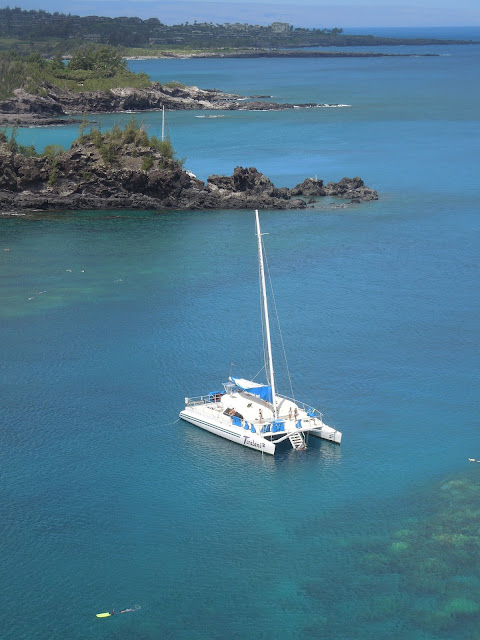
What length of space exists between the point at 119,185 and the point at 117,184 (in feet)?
0.61

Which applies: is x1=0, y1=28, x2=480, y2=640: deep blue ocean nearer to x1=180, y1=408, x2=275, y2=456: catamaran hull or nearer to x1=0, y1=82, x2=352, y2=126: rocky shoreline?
x1=180, y1=408, x2=275, y2=456: catamaran hull

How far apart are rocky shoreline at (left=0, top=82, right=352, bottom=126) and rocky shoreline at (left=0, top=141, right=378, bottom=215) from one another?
2314 inches

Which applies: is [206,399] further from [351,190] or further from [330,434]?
[351,190]

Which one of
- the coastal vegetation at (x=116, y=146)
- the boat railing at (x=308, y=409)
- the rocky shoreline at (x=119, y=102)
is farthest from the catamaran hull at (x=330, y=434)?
the rocky shoreline at (x=119, y=102)

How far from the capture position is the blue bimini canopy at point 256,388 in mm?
40781

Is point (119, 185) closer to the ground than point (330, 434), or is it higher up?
higher up

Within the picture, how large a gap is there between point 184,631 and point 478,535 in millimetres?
10357

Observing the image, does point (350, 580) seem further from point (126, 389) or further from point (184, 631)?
point (126, 389)

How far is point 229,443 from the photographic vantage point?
4025cm

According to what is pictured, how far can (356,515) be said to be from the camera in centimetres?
3525

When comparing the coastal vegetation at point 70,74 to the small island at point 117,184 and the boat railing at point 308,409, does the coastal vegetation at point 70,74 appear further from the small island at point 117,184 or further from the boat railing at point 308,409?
the boat railing at point 308,409

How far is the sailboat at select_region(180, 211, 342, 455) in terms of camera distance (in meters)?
39.4

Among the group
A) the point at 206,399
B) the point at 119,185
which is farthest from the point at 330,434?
the point at 119,185

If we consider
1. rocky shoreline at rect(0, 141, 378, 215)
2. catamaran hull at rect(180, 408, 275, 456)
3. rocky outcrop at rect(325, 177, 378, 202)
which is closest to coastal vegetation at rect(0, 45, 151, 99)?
rocky shoreline at rect(0, 141, 378, 215)
